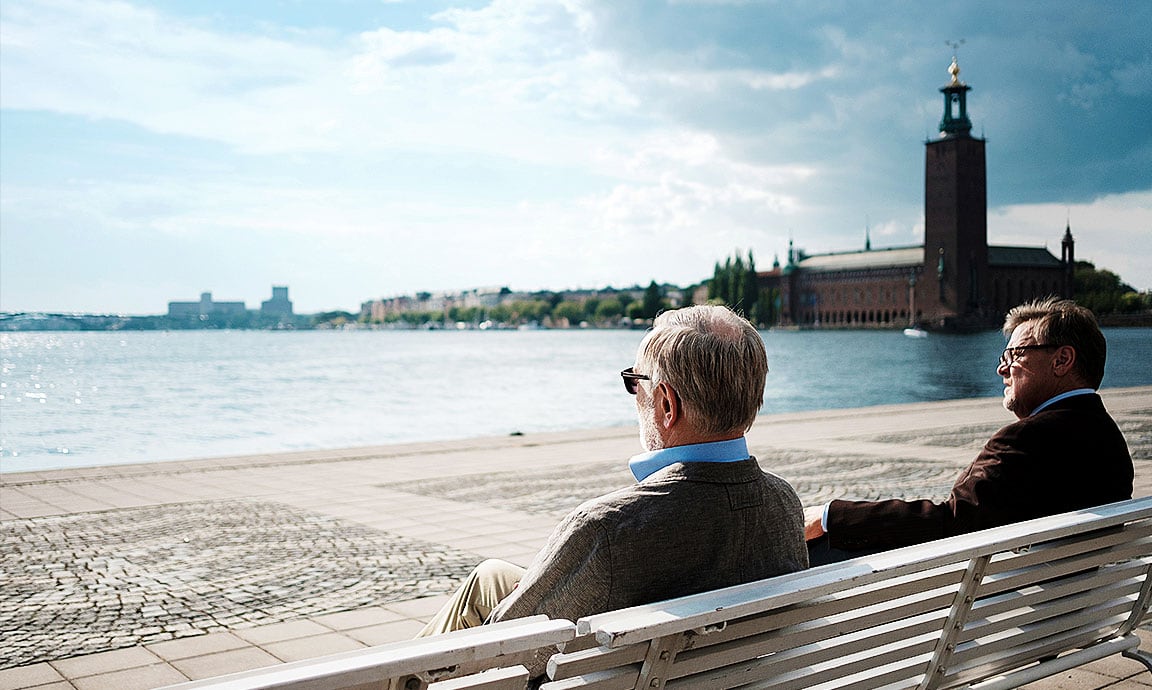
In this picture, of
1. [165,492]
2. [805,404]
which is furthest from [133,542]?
[805,404]

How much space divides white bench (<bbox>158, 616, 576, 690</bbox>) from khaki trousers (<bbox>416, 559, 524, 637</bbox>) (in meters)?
0.81

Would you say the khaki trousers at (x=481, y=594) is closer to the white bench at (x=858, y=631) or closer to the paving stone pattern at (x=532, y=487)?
the white bench at (x=858, y=631)

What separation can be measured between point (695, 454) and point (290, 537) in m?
5.64

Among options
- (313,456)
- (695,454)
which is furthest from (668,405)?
(313,456)

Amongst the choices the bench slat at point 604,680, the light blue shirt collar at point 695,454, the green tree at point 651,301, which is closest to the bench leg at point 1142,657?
the light blue shirt collar at point 695,454

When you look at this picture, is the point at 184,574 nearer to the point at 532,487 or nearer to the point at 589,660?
the point at 532,487

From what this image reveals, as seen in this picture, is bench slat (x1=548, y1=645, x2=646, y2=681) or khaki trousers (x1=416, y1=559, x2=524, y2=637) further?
khaki trousers (x1=416, y1=559, x2=524, y2=637)

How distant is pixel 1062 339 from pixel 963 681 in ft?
4.01

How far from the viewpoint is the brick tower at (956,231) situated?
123 metres

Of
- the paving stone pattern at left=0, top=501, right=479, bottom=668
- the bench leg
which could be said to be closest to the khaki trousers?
the bench leg

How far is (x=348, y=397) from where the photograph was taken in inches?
1889

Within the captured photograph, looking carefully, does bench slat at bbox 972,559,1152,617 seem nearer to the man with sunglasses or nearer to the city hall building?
the man with sunglasses

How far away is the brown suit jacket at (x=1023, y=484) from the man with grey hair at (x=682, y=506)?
1031mm

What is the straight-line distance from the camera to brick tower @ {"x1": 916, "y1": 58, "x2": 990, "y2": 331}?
123 meters
